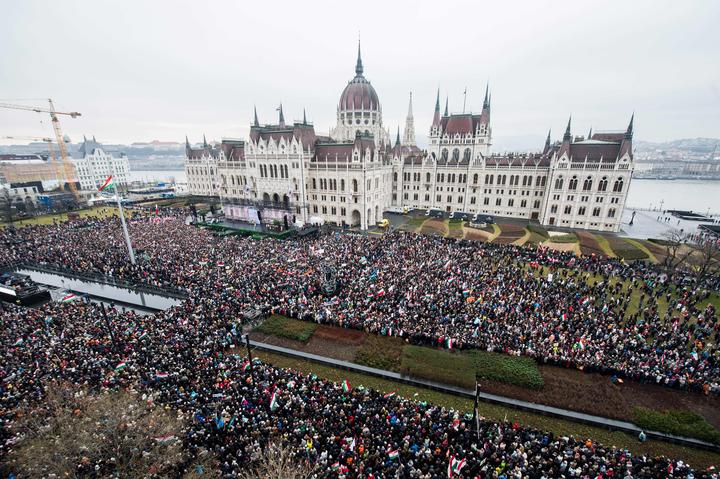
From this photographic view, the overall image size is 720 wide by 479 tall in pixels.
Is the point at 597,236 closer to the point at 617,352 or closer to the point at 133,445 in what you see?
the point at 617,352

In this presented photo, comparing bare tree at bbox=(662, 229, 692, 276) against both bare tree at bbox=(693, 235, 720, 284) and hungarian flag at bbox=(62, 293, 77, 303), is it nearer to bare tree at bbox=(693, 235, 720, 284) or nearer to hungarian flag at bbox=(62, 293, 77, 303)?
bare tree at bbox=(693, 235, 720, 284)

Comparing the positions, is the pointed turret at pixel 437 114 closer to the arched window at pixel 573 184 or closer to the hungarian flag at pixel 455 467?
the arched window at pixel 573 184

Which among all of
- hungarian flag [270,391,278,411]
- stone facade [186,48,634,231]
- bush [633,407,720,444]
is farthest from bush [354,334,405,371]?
stone facade [186,48,634,231]

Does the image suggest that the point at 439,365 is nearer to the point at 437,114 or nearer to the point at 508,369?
the point at 508,369

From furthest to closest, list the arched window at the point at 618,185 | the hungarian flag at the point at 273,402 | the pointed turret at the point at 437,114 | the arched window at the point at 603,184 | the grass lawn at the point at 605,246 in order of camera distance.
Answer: the pointed turret at the point at 437,114, the arched window at the point at 603,184, the arched window at the point at 618,185, the grass lawn at the point at 605,246, the hungarian flag at the point at 273,402

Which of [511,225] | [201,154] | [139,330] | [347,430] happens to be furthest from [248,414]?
[201,154]

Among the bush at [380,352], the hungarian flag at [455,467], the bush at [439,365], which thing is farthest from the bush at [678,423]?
the bush at [380,352]
